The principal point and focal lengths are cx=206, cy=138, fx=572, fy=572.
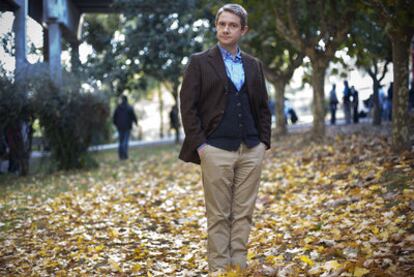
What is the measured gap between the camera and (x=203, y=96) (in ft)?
15.6

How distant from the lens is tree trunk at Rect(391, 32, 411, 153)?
395 inches

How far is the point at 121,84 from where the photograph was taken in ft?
88.2

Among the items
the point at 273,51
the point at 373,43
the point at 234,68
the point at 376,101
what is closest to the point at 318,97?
the point at 373,43

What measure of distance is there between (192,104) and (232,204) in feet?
3.13

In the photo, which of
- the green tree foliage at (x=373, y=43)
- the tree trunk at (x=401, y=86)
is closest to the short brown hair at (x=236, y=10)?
the tree trunk at (x=401, y=86)

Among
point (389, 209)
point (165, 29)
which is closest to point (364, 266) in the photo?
point (389, 209)

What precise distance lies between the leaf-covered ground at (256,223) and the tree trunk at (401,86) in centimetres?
45

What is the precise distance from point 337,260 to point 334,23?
989 centimetres

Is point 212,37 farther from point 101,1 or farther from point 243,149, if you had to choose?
point 243,149

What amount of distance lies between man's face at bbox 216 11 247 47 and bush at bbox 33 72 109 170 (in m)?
10.7

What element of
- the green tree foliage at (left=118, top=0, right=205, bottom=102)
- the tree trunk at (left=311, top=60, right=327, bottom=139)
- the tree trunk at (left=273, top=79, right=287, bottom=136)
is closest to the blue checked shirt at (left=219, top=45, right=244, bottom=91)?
the tree trunk at (left=311, top=60, right=327, bottom=139)

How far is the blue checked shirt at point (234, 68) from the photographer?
15.7 ft

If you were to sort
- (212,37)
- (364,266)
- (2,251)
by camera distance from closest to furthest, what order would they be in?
(364,266), (2,251), (212,37)

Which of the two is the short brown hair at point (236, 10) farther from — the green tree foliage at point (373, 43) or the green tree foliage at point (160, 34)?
the green tree foliage at point (160, 34)
